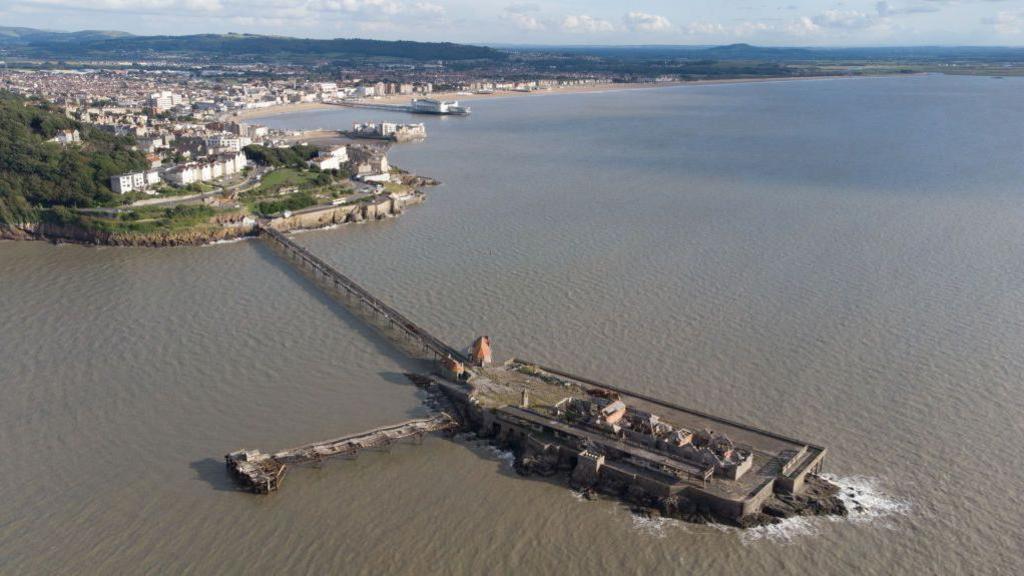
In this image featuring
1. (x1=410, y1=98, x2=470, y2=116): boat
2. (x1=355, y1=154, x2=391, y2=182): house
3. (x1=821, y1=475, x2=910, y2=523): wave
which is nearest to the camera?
(x1=821, y1=475, x2=910, y2=523): wave

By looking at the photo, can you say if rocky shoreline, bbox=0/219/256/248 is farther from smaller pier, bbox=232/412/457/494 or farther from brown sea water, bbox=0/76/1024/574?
smaller pier, bbox=232/412/457/494

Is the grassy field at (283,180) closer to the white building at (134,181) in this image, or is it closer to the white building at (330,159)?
the white building at (330,159)

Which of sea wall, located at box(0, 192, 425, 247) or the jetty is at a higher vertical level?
sea wall, located at box(0, 192, 425, 247)

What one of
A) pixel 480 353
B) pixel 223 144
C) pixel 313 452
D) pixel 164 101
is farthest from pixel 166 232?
pixel 164 101

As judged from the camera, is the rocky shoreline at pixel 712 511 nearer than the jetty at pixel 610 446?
Yes

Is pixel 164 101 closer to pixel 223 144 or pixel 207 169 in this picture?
pixel 223 144

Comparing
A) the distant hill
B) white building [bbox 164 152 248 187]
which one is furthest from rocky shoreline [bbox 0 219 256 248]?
the distant hill

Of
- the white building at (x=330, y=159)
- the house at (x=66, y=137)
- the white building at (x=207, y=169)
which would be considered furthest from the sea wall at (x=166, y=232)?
the house at (x=66, y=137)
